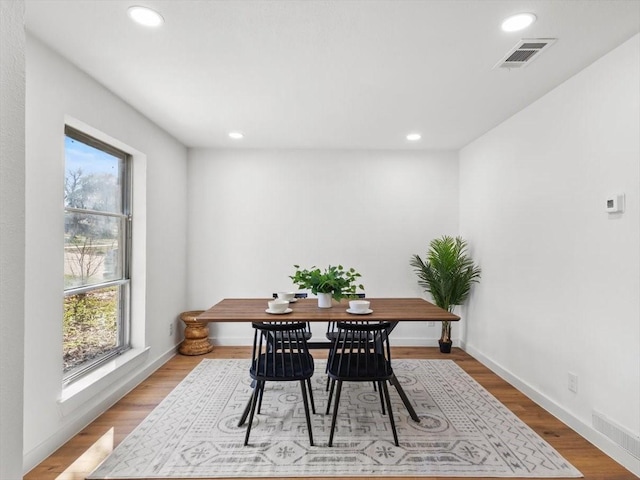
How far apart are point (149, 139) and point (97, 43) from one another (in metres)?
1.47

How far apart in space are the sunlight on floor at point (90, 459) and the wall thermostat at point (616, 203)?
3535 millimetres

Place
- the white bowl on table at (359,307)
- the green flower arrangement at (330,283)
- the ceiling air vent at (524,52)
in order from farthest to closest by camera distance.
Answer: the green flower arrangement at (330,283) < the white bowl on table at (359,307) < the ceiling air vent at (524,52)

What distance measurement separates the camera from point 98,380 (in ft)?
8.84

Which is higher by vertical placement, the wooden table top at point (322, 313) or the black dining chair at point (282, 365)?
the wooden table top at point (322, 313)

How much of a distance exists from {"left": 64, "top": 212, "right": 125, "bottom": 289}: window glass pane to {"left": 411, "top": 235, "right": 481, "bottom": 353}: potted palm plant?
3.44 m

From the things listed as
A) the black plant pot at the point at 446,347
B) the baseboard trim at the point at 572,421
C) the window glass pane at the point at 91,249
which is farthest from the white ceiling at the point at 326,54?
the black plant pot at the point at 446,347

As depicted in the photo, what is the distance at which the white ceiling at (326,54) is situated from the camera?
1.86 meters

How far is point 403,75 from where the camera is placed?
259cm

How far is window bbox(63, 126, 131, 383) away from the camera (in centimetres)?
264

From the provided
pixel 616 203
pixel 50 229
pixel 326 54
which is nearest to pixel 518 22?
pixel 326 54

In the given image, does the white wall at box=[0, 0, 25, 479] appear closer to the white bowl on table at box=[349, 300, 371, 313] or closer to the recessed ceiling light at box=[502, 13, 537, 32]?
the white bowl on table at box=[349, 300, 371, 313]

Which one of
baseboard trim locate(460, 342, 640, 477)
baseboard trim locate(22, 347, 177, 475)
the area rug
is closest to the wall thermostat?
baseboard trim locate(460, 342, 640, 477)

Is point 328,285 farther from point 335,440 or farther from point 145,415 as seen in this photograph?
point 145,415

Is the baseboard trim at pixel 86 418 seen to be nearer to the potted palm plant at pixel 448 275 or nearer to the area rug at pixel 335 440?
the area rug at pixel 335 440
